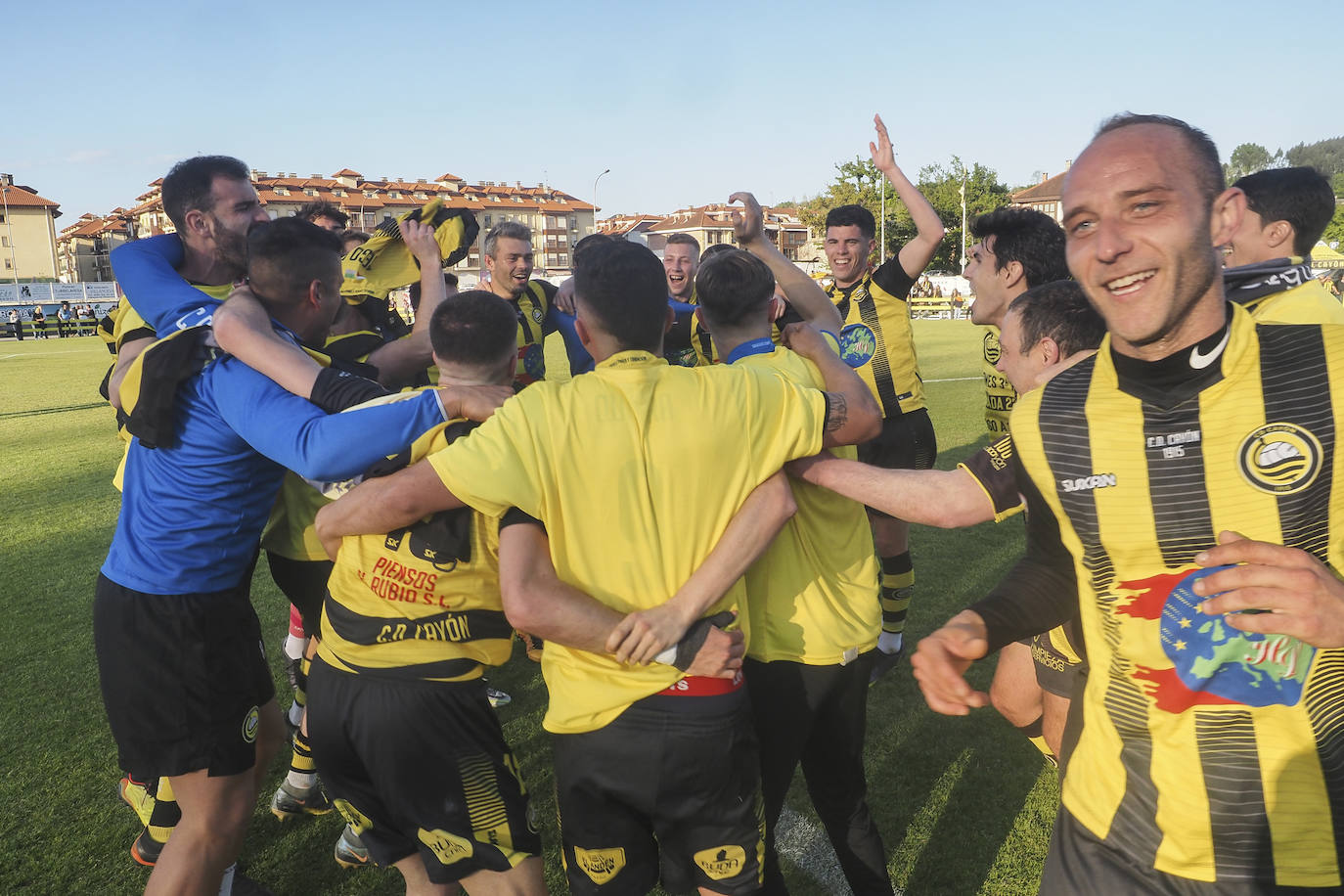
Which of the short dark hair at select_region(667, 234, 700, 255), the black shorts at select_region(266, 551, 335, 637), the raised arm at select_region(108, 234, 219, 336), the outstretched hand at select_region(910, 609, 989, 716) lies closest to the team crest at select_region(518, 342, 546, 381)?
the short dark hair at select_region(667, 234, 700, 255)

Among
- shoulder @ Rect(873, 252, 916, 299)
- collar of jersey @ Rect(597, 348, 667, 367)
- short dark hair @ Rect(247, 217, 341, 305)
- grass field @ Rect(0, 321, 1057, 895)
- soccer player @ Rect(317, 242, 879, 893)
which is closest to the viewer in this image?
soccer player @ Rect(317, 242, 879, 893)

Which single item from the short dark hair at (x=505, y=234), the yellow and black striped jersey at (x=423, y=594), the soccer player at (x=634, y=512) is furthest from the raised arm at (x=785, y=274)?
the short dark hair at (x=505, y=234)

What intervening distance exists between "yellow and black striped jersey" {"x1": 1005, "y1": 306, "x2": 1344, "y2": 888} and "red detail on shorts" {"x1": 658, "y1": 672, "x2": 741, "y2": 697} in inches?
36.8

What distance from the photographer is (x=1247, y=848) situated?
161cm

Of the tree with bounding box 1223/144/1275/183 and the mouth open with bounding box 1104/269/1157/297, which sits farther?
the tree with bounding box 1223/144/1275/183

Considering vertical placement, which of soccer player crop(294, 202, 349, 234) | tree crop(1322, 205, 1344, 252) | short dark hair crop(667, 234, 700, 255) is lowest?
short dark hair crop(667, 234, 700, 255)

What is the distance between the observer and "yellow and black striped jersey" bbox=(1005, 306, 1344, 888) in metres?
1.60

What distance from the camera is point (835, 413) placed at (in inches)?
96.3

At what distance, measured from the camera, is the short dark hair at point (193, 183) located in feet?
11.4

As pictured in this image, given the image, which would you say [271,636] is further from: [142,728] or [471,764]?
[471,764]

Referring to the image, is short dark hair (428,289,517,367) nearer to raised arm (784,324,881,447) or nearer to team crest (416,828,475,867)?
raised arm (784,324,881,447)

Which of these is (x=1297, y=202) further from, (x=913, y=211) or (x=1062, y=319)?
(x=1062, y=319)

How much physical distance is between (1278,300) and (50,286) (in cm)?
6518

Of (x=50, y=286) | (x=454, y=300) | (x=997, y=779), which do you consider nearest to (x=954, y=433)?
(x=997, y=779)
